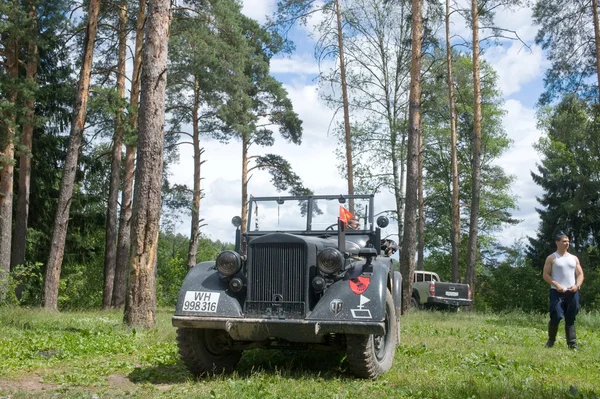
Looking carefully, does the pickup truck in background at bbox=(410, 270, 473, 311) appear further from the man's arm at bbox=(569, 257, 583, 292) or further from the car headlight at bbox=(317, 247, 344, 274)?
the car headlight at bbox=(317, 247, 344, 274)

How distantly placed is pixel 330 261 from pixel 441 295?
16209 millimetres

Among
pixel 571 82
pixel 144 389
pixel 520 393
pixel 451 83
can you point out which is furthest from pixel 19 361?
pixel 451 83

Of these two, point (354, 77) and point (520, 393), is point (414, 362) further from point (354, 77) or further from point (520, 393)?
point (354, 77)

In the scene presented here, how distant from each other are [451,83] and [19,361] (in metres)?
23.1

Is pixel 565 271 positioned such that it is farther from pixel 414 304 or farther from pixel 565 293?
pixel 414 304

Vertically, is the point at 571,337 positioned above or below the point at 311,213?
below

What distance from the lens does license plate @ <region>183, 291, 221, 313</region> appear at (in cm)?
688

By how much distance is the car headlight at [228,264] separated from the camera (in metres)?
7.07

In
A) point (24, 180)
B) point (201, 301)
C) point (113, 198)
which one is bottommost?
point (201, 301)

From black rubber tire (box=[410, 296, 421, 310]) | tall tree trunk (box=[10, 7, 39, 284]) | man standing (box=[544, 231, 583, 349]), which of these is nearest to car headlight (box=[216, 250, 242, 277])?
man standing (box=[544, 231, 583, 349])

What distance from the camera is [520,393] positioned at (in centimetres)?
539

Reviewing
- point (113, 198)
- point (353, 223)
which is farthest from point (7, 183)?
point (353, 223)

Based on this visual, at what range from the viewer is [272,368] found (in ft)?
24.7

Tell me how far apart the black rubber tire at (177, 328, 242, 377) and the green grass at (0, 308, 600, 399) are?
0.59 ft
